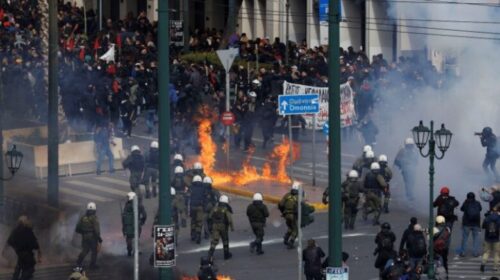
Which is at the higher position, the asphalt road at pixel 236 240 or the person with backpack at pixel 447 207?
the person with backpack at pixel 447 207

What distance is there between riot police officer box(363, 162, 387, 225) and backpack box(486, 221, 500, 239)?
4.19 metres

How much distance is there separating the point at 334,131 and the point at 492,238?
10.4 meters

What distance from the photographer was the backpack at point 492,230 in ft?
88.0

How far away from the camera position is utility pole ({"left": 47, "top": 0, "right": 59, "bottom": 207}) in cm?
3225

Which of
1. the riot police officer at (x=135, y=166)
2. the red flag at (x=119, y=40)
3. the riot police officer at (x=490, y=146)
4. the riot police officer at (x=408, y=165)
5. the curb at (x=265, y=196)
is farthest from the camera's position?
the red flag at (x=119, y=40)

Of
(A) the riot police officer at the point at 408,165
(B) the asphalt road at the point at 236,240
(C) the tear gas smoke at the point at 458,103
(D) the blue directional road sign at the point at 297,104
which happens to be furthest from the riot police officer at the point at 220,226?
(C) the tear gas smoke at the point at 458,103

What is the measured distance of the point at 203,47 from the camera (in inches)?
2111

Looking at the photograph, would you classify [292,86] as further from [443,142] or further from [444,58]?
[443,142]

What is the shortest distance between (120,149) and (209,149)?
7.37ft

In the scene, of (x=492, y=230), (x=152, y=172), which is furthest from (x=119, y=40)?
(x=492, y=230)

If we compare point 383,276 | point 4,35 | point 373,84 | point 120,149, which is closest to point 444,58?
point 373,84

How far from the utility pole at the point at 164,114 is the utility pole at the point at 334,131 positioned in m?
2.03

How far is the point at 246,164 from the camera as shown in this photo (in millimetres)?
38156

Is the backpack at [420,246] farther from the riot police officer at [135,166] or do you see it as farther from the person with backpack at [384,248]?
the riot police officer at [135,166]
